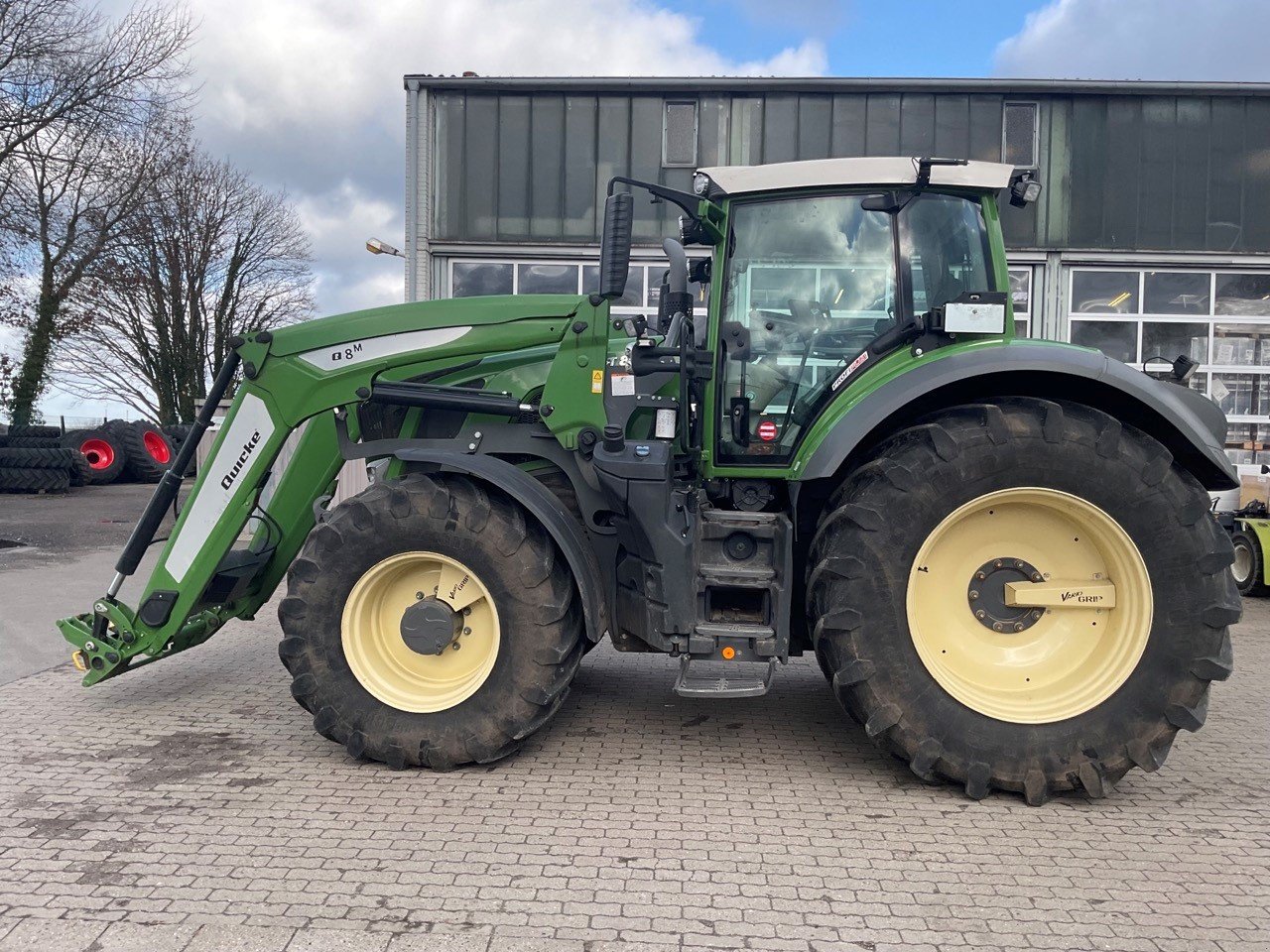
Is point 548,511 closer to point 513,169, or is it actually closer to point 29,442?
point 513,169

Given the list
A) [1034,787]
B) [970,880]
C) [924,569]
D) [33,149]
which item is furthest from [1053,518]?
[33,149]

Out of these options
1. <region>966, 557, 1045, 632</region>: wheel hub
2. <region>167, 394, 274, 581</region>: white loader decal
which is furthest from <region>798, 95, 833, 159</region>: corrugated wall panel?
<region>167, 394, 274, 581</region>: white loader decal

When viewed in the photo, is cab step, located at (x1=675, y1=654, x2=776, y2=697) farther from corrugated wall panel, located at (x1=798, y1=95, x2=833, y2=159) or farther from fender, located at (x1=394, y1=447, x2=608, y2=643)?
corrugated wall panel, located at (x1=798, y1=95, x2=833, y2=159)

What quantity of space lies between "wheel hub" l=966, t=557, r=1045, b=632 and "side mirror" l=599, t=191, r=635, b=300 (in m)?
1.97

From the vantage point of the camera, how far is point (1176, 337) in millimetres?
12062

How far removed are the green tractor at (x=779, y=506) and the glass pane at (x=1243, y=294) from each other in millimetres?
9199

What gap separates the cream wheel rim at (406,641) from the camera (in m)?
4.13

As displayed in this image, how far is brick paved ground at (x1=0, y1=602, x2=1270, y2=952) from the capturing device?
2.81 m

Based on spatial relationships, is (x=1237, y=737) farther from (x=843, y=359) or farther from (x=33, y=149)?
(x=33, y=149)

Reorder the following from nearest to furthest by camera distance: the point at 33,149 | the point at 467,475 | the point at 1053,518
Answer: the point at 1053,518 → the point at 467,475 → the point at 33,149

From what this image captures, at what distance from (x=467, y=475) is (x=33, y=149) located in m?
17.8

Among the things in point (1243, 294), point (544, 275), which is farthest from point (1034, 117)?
point (544, 275)

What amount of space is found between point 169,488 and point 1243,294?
1268cm

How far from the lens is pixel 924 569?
13.1ft
